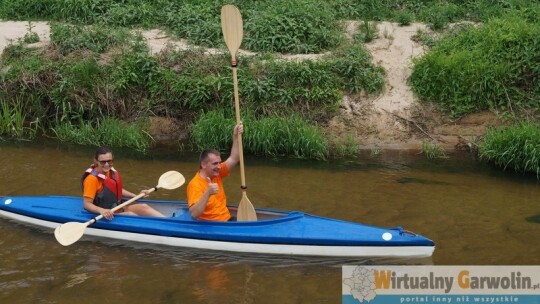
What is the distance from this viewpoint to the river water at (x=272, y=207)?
6.73 metres

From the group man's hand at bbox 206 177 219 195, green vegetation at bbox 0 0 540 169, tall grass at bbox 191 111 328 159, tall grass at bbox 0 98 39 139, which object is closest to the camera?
man's hand at bbox 206 177 219 195

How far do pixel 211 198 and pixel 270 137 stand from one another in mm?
2965

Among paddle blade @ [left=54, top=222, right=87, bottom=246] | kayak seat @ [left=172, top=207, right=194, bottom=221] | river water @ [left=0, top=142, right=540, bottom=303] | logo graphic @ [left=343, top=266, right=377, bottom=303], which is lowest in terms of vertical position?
river water @ [left=0, top=142, right=540, bottom=303]

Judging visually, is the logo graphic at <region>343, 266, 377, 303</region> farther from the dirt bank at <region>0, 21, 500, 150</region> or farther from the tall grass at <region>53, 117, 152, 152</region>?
the tall grass at <region>53, 117, 152, 152</region>

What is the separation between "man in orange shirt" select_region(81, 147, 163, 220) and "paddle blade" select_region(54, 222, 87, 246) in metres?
0.30

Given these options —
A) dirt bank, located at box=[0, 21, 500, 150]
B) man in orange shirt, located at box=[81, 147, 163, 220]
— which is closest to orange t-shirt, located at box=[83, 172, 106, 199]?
man in orange shirt, located at box=[81, 147, 163, 220]

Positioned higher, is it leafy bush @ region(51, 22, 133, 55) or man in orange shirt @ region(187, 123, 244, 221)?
leafy bush @ region(51, 22, 133, 55)

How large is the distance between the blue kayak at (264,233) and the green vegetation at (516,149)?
3.18 meters

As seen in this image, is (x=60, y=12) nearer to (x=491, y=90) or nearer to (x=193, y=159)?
(x=193, y=159)

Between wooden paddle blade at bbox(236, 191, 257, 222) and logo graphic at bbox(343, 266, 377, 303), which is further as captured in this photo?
wooden paddle blade at bbox(236, 191, 257, 222)

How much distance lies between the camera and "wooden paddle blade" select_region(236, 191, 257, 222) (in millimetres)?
7590

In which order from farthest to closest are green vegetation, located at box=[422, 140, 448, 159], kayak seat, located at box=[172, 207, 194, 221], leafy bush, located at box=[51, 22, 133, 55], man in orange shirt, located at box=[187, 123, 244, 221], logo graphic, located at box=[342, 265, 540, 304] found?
1. leafy bush, located at box=[51, 22, 133, 55]
2. green vegetation, located at box=[422, 140, 448, 159]
3. kayak seat, located at box=[172, 207, 194, 221]
4. man in orange shirt, located at box=[187, 123, 244, 221]
5. logo graphic, located at box=[342, 265, 540, 304]

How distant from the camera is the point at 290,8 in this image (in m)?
12.6

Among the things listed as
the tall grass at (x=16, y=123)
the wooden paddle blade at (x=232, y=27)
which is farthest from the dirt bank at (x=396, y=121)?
the wooden paddle blade at (x=232, y=27)
